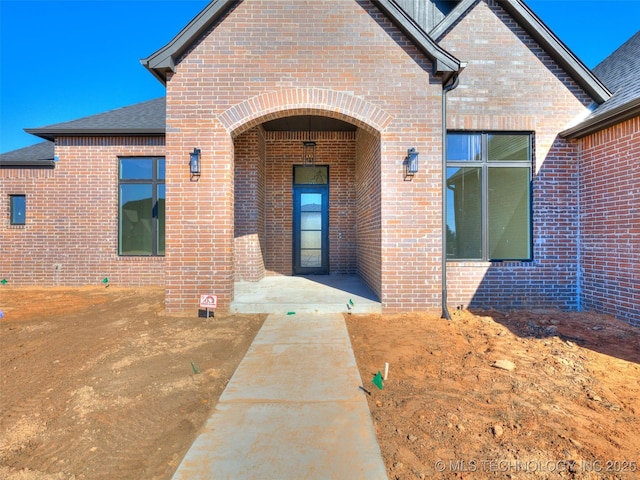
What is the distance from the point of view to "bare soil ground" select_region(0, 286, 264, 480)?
207cm

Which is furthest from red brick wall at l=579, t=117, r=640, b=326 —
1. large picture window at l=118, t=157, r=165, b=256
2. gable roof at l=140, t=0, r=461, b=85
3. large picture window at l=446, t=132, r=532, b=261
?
large picture window at l=118, t=157, r=165, b=256

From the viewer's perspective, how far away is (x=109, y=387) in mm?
2994

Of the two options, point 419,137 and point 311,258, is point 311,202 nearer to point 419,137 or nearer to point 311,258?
point 311,258

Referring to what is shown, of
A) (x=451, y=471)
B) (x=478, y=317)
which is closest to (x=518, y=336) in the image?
(x=478, y=317)

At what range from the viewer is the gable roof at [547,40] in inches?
229

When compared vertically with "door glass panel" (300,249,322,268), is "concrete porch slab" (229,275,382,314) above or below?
below

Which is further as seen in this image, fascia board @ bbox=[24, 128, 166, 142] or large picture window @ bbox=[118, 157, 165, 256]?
large picture window @ bbox=[118, 157, 165, 256]

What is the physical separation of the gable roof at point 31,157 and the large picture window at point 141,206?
6.50ft

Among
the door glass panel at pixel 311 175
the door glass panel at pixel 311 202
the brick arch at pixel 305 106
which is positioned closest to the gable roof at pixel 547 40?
the brick arch at pixel 305 106

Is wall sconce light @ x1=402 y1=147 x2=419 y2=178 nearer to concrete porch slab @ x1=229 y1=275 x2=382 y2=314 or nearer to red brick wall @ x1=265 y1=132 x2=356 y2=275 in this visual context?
concrete porch slab @ x1=229 y1=275 x2=382 y2=314

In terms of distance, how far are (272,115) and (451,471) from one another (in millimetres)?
5379

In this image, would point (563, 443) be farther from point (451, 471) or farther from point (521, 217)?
point (521, 217)

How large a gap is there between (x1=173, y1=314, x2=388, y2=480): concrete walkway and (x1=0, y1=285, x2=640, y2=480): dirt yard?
0.14m

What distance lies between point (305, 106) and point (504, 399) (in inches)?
195
